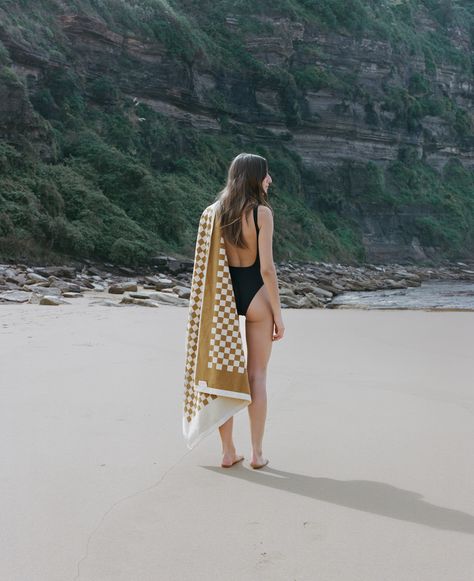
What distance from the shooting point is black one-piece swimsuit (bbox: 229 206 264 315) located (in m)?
3.39

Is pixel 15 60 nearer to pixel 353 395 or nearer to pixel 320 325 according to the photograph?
pixel 320 325

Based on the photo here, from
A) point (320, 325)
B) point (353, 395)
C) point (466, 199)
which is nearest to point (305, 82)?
point (466, 199)

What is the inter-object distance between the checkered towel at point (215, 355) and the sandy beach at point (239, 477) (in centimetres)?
24

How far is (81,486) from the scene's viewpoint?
2.91 m

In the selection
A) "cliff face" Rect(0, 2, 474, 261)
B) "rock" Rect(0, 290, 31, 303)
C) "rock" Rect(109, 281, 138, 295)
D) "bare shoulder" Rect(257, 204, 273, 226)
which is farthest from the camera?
"cliff face" Rect(0, 2, 474, 261)

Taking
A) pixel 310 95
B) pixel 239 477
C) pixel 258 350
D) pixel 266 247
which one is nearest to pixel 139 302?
pixel 258 350

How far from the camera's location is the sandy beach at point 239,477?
227 centimetres

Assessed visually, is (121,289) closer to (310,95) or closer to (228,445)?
(228,445)

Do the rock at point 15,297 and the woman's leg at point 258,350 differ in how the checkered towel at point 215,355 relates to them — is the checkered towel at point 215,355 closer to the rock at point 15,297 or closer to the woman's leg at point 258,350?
the woman's leg at point 258,350

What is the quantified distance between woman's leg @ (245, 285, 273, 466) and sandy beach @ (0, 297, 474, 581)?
24cm

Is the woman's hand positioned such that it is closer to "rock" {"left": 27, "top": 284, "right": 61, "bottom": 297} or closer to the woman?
the woman

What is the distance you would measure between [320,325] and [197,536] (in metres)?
6.56

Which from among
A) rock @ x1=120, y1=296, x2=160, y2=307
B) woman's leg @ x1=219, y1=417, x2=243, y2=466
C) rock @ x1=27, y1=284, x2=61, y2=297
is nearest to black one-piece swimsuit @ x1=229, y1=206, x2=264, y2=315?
woman's leg @ x1=219, y1=417, x2=243, y2=466

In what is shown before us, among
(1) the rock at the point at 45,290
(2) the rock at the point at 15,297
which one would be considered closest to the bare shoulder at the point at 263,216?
(2) the rock at the point at 15,297
